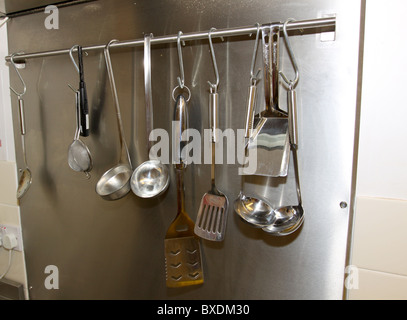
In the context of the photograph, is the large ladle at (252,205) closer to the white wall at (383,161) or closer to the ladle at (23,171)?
the white wall at (383,161)

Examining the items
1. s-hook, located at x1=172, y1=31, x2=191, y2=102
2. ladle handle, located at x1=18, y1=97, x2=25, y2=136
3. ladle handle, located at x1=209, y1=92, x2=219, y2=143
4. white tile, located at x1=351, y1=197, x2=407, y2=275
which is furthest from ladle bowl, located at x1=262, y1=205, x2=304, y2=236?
ladle handle, located at x1=18, y1=97, x2=25, y2=136

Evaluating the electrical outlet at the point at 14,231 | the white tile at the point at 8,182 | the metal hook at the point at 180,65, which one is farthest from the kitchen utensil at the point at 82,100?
the electrical outlet at the point at 14,231

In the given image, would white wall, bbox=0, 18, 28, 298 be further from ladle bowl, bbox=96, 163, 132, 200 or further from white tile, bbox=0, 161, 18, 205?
ladle bowl, bbox=96, 163, 132, 200

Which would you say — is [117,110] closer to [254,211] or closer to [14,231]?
[254,211]

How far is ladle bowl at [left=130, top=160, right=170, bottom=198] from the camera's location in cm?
67

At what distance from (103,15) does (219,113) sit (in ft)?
1.29

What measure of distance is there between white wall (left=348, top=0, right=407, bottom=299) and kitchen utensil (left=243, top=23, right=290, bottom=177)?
0.14 metres

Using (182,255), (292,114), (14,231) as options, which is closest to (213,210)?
(182,255)

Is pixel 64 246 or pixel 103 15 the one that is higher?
pixel 103 15

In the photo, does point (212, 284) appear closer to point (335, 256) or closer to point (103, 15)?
point (335, 256)

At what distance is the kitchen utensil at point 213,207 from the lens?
0.59 metres

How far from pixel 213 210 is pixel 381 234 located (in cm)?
32

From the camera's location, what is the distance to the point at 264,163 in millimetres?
551
